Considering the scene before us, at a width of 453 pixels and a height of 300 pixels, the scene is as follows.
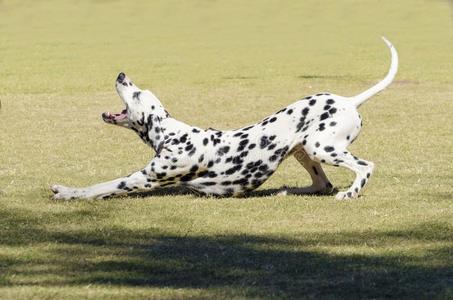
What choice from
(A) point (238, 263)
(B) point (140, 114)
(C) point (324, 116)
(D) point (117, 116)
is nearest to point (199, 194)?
(B) point (140, 114)

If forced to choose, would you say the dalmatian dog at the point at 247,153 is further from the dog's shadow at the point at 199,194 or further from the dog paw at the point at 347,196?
the dog's shadow at the point at 199,194

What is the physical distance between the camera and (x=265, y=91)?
70.6 ft

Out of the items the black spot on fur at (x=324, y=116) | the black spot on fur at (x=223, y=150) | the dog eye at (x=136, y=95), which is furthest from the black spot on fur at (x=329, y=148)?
the dog eye at (x=136, y=95)

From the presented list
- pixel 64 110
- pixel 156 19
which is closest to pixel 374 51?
pixel 156 19

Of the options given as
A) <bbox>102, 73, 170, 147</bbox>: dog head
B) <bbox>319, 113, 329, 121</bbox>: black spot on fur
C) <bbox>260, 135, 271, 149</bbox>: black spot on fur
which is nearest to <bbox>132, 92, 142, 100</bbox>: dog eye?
<bbox>102, 73, 170, 147</bbox>: dog head

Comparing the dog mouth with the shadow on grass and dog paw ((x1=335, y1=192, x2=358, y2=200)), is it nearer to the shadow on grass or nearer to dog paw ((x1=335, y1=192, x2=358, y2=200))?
the shadow on grass

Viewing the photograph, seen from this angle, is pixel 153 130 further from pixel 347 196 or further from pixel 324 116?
pixel 347 196

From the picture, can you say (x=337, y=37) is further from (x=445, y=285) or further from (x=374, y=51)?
(x=445, y=285)

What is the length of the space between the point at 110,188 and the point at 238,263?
111 inches

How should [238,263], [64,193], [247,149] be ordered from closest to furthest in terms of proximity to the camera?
[238,263] → [64,193] → [247,149]

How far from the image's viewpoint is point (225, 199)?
10375 millimetres

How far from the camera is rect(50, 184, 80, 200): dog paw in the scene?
404 inches

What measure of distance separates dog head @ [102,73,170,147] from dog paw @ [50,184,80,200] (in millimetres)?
819

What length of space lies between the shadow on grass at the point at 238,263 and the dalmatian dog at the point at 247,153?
1.33m
